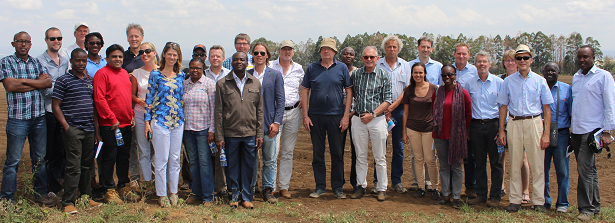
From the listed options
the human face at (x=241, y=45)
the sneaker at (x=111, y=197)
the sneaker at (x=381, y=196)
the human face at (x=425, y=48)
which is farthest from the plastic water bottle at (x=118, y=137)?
the human face at (x=425, y=48)

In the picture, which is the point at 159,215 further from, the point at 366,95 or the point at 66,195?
the point at 366,95

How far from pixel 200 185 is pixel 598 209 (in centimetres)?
505

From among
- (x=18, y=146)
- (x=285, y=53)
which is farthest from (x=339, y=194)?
(x=18, y=146)

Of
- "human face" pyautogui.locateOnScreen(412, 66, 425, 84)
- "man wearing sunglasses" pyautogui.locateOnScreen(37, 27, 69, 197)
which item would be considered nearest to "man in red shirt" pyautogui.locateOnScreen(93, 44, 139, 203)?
"man wearing sunglasses" pyautogui.locateOnScreen(37, 27, 69, 197)

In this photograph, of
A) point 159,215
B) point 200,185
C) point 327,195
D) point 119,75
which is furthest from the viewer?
point 327,195

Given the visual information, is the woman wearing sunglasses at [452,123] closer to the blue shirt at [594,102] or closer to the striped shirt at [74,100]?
the blue shirt at [594,102]

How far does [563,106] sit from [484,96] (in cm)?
97

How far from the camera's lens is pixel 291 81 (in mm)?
5805

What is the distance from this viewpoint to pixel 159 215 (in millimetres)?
4625

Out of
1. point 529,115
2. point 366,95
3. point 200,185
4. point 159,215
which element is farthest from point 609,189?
point 159,215

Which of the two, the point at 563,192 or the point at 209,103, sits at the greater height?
the point at 209,103

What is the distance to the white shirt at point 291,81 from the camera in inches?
224

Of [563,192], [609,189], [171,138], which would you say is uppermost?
[171,138]

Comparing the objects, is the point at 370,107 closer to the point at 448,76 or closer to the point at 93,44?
the point at 448,76
